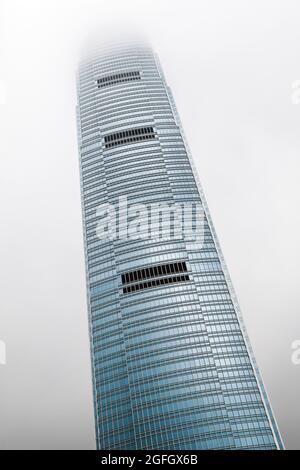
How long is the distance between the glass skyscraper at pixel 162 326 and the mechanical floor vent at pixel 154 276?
328 millimetres

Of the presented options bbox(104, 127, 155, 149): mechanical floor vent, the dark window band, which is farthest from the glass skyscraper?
bbox(104, 127, 155, 149): mechanical floor vent

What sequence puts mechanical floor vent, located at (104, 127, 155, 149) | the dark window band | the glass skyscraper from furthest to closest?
mechanical floor vent, located at (104, 127, 155, 149), the dark window band, the glass skyscraper

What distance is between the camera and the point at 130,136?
194125mm

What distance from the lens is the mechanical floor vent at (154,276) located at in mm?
156512

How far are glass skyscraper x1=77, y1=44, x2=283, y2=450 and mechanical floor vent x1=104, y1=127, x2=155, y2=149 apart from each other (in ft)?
2.87

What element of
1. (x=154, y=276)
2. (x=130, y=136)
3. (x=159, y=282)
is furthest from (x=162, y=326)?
(x=130, y=136)

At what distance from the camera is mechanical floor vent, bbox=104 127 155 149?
19300 centimetres

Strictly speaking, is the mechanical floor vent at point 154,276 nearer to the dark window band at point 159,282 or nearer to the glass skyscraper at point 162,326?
the dark window band at point 159,282

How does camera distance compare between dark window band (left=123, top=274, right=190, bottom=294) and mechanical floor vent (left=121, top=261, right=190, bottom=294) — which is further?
mechanical floor vent (left=121, top=261, right=190, bottom=294)

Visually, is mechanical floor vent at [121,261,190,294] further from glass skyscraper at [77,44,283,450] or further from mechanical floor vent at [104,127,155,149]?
mechanical floor vent at [104,127,155,149]

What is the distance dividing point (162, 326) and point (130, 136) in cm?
8102

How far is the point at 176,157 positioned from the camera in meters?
189

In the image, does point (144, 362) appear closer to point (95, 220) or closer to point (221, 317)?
point (221, 317)
